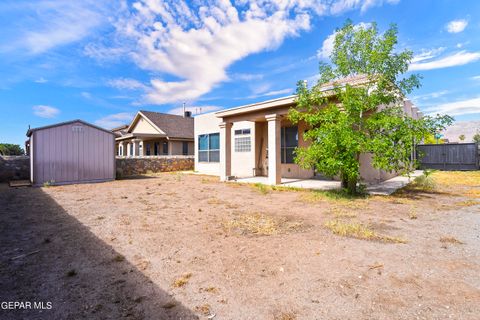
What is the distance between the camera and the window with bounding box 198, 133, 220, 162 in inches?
644

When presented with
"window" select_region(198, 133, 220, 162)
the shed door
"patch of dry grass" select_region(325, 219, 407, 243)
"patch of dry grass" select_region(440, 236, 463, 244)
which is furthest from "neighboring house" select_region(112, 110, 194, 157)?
"patch of dry grass" select_region(440, 236, 463, 244)

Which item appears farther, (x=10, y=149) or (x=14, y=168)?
(x=10, y=149)

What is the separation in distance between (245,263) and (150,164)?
16.7 metres

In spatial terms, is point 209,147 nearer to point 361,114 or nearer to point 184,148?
point 184,148

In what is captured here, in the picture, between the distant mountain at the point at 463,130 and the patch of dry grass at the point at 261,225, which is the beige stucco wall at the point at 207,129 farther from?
the distant mountain at the point at 463,130

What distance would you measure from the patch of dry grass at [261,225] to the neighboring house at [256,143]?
5.30m

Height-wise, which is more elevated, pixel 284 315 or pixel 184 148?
pixel 184 148

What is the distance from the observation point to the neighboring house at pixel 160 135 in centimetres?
2175

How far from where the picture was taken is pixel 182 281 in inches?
110

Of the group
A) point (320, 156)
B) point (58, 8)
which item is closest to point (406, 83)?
point (320, 156)

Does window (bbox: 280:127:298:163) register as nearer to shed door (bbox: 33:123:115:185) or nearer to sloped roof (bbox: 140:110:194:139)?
shed door (bbox: 33:123:115:185)

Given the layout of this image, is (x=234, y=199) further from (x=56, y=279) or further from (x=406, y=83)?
(x=406, y=83)

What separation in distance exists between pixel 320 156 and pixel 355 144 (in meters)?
1.04

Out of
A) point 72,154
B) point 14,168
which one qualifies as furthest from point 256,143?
point 14,168
